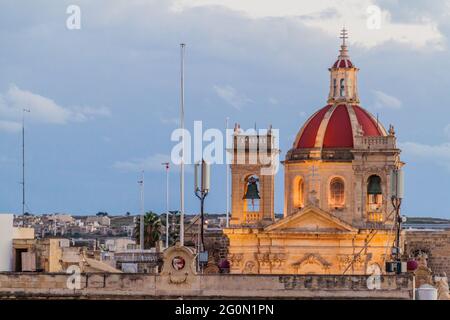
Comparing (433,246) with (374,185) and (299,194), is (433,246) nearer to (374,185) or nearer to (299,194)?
(374,185)

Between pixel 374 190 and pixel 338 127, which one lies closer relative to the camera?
pixel 374 190

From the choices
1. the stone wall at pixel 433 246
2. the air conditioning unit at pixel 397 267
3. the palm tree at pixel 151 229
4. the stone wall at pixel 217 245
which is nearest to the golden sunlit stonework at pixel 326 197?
the stone wall at pixel 217 245

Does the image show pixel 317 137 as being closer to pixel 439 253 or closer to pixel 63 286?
pixel 439 253

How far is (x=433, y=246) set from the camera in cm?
11088

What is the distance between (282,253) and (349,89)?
10.8 m

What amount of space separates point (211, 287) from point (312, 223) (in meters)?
37.1

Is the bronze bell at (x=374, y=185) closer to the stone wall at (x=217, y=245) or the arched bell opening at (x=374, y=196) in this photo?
the arched bell opening at (x=374, y=196)

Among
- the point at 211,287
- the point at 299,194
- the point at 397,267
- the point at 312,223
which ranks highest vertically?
the point at 299,194

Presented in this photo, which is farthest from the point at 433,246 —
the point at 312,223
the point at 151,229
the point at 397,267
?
the point at 397,267

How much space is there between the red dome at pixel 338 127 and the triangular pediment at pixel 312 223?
19.9ft

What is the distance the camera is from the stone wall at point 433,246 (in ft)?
360
